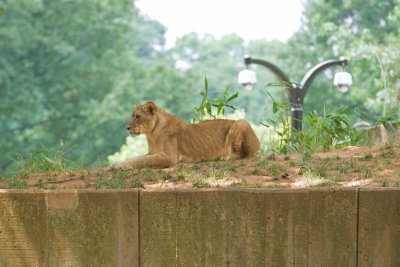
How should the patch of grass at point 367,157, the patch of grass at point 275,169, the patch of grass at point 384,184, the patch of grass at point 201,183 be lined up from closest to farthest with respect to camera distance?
Result: 1. the patch of grass at point 384,184
2. the patch of grass at point 201,183
3. the patch of grass at point 275,169
4. the patch of grass at point 367,157

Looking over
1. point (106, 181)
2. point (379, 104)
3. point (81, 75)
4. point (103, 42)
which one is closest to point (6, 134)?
point (81, 75)

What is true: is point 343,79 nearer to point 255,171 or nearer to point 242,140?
point 242,140

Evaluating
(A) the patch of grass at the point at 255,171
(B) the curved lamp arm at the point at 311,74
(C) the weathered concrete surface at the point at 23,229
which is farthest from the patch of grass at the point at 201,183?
(B) the curved lamp arm at the point at 311,74

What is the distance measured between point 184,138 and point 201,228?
2.69m

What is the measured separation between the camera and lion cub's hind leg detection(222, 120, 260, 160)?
8094 millimetres

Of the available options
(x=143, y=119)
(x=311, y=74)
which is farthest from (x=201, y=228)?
(x=311, y=74)

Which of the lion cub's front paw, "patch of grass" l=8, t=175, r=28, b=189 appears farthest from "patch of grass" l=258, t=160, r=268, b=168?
"patch of grass" l=8, t=175, r=28, b=189

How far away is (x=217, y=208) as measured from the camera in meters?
5.33

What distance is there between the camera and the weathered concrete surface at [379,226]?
5.19 m

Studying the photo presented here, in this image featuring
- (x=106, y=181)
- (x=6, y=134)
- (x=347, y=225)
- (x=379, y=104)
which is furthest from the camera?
(x=6, y=134)

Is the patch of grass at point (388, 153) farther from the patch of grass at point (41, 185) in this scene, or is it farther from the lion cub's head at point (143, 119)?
the patch of grass at point (41, 185)

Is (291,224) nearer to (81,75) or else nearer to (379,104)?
(379,104)

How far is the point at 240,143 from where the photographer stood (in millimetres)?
8109

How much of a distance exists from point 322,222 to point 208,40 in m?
49.4
